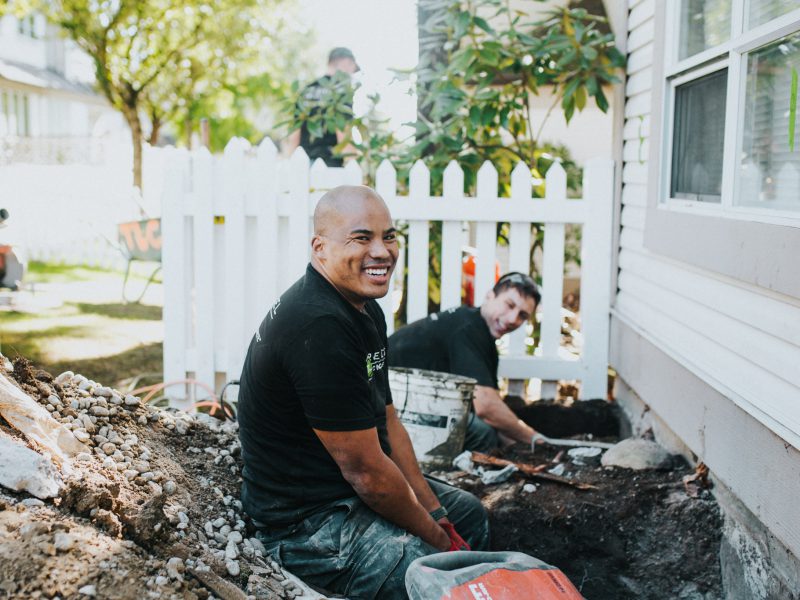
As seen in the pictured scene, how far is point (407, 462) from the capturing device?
328 centimetres

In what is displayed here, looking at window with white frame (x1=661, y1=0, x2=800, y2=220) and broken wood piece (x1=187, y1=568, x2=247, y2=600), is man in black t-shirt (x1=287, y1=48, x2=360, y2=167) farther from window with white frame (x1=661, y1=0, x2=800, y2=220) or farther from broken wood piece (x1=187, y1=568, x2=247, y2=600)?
broken wood piece (x1=187, y1=568, x2=247, y2=600)

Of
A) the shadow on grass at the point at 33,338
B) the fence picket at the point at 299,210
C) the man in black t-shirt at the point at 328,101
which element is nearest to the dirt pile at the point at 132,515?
the fence picket at the point at 299,210

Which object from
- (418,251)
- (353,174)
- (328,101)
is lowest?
(418,251)

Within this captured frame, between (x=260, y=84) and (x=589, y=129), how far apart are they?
19973 mm

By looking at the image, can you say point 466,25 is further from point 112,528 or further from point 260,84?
point 260,84

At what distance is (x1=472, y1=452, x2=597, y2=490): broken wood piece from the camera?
4133mm

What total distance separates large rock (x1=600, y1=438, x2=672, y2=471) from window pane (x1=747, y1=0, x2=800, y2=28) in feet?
6.84

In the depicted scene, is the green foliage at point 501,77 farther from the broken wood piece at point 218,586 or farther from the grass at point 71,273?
the grass at point 71,273

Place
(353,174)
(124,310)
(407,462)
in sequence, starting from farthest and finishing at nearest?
(124,310) < (353,174) < (407,462)

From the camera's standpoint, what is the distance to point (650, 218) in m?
4.64

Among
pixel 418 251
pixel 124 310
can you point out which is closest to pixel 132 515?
pixel 418 251

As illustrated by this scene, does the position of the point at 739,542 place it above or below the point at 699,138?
below

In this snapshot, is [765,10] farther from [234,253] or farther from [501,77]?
[234,253]

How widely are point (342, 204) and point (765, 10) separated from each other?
6.11 feet
